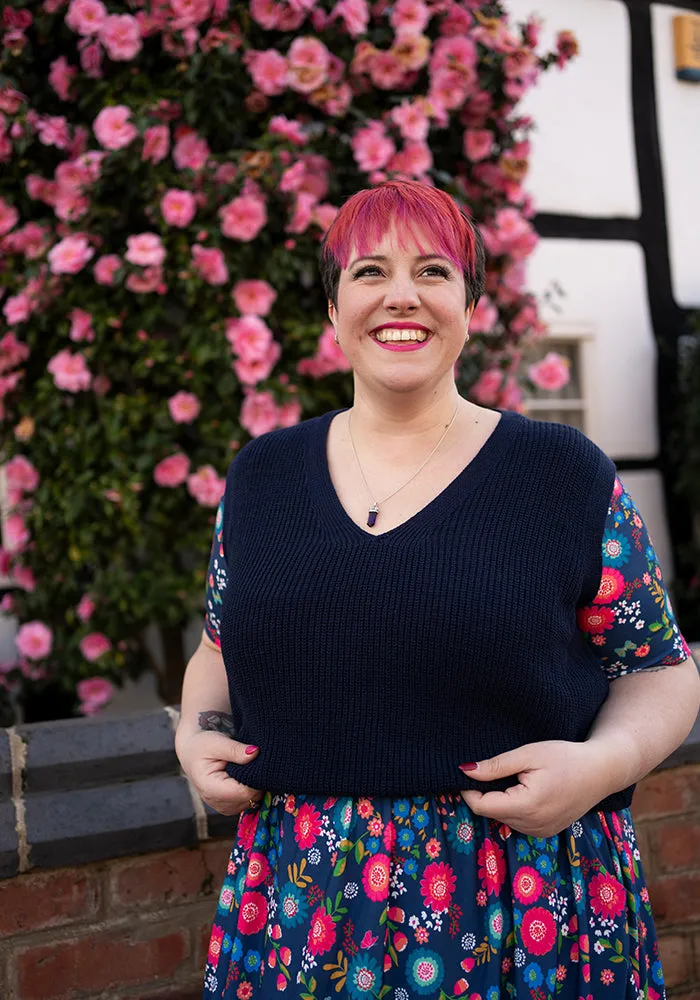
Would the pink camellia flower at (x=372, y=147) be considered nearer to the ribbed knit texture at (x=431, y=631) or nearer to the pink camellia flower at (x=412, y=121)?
the pink camellia flower at (x=412, y=121)

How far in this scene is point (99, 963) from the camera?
1.93 metres

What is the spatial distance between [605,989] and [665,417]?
11.4 ft

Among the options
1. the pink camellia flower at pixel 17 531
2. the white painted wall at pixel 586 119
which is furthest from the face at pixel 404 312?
the white painted wall at pixel 586 119

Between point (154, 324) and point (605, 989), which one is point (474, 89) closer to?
point (154, 324)

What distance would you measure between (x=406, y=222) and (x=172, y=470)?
Answer: 66.0 inches

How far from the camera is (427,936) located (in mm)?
1230

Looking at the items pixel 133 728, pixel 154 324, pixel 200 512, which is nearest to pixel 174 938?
pixel 133 728

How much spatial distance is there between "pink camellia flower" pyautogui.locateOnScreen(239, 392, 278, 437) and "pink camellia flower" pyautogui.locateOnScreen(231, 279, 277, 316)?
0.24 meters

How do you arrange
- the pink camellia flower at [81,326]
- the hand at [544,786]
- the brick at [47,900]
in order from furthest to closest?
the pink camellia flower at [81,326] < the brick at [47,900] < the hand at [544,786]

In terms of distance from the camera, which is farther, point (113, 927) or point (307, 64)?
point (307, 64)

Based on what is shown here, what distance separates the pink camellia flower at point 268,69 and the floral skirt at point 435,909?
7.15 ft

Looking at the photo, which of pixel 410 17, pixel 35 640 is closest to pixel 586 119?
pixel 410 17

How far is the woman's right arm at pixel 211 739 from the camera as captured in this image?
1.35 meters

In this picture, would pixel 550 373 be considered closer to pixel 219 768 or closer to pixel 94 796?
pixel 94 796
